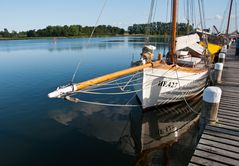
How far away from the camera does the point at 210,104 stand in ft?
19.0

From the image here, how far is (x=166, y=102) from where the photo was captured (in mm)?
10383

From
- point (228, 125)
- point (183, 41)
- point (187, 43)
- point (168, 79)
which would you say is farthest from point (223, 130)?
point (187, 43)

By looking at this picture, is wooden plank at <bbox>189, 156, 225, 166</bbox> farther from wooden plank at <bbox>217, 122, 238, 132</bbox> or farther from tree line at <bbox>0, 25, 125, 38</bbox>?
tree line at <bbox>0, 25, 125, 38</bbox>

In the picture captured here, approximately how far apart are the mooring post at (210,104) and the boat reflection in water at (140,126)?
169 centimetres

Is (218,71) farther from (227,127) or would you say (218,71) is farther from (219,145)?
(219,145)

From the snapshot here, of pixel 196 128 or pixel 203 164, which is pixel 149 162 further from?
pixel 196 128

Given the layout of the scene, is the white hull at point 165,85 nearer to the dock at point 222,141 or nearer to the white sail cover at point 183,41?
the white sail cover at point 183,41

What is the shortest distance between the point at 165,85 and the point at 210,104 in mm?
3796

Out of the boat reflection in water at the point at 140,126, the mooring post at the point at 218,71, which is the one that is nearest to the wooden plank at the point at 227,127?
the boat reflection in water at the point at 140,126

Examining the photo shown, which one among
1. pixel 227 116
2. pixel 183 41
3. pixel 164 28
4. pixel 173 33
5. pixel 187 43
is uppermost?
pixel 164 28

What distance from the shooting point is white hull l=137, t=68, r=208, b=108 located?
9117 mm

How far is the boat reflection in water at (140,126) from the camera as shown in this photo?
288 inches

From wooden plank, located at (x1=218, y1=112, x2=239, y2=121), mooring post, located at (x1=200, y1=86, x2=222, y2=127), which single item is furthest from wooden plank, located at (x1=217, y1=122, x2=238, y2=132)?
wooden plank, located at (x1=218, y1=112, x2=239, y2=121)

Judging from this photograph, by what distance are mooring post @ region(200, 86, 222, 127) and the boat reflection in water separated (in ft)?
5.54
